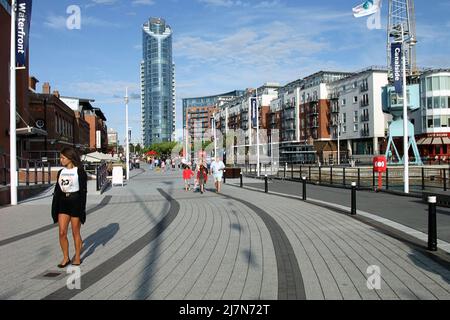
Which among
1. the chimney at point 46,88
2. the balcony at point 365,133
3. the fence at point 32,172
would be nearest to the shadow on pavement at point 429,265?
the fence at point 32,172

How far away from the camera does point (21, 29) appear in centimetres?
1527

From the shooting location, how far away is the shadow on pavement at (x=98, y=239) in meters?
7.43

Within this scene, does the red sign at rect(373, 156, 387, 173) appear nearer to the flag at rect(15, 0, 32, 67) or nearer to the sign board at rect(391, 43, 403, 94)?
the sign board at rect(391, 43, 403, 94)

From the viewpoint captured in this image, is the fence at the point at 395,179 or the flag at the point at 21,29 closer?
the flag at the point at 21,29

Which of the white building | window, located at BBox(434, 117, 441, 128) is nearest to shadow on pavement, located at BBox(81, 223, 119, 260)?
window, located at BBox(434, 117, 441, 128)

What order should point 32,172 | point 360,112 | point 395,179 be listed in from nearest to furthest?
1. point 32,172
2. point 395,179
3. point 360,112

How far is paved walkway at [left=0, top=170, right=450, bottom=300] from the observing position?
510 centimetres

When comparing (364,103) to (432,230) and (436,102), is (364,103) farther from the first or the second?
(432,230)

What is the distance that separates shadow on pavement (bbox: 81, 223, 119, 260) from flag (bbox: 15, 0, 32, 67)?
8301mm

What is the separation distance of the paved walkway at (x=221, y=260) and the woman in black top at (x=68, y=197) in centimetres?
64

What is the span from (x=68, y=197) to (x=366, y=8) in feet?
53.3

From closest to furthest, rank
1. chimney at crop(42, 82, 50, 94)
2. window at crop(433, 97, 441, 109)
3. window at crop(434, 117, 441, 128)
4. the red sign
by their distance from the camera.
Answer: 1. the red sign
2. chimney at crop(42, 82, 50, 94)
3. window at crop(433, 97, 441, 109)
4. window at crop(434, 117, 441, 128)

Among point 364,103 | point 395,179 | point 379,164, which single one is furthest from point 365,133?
point 379,164

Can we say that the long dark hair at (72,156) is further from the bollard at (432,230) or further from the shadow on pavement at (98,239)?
the bollard at (432,230)
